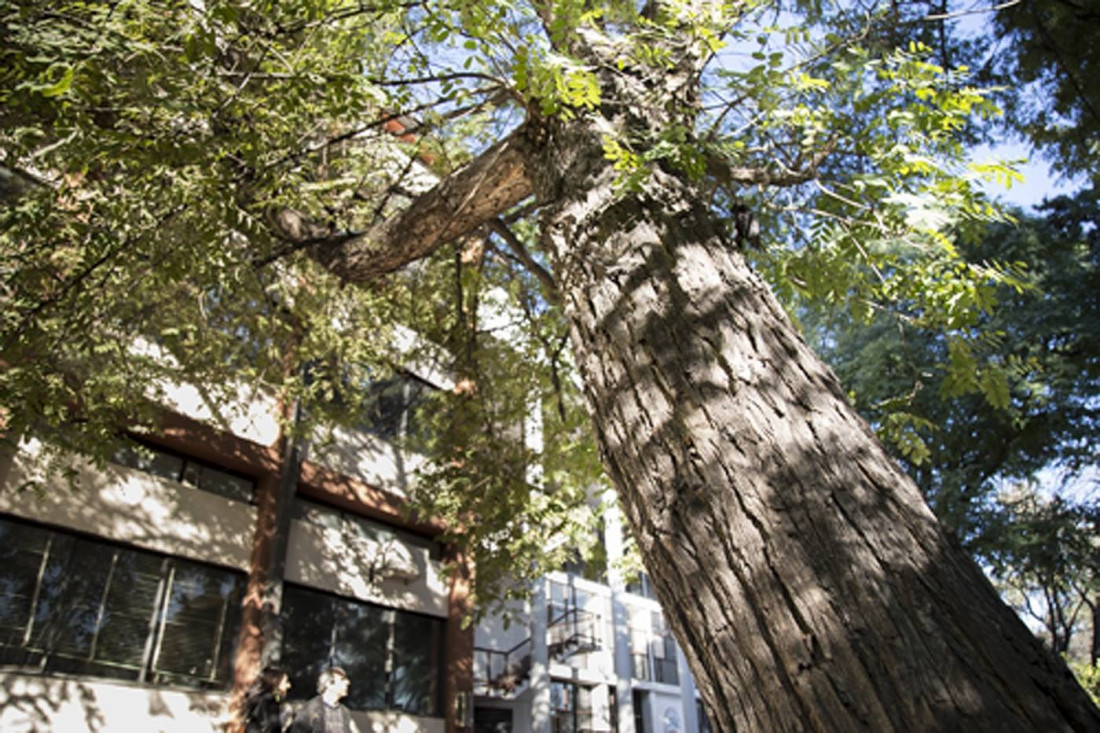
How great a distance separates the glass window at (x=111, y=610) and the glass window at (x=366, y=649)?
1.25 metres

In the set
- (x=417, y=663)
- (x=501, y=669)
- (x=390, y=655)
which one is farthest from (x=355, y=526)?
(x=501, y=669)

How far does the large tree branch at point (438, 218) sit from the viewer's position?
12.0 ft

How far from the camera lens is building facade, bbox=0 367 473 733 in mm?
9406

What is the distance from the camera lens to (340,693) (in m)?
7.11

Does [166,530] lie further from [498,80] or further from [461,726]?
[498,80]

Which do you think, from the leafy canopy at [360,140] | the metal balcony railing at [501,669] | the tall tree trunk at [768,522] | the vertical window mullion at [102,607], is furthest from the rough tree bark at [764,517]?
the metal balcony railing at [501,669]

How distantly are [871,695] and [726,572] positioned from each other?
0.43 meters

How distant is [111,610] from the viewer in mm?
10094

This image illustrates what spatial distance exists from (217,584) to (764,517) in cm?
1186

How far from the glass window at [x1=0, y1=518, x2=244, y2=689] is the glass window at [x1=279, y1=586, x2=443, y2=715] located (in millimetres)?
1252

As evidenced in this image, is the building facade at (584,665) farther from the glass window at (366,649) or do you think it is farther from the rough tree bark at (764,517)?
→ the rough tree bark at (764,517)

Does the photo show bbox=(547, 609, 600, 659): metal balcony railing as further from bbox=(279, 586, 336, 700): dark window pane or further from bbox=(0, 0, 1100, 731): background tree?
bbox=(0, 0, 1100, 731): background tree

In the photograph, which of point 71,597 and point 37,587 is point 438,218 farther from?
point 71,597

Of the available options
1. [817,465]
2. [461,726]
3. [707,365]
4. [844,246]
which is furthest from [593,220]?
[461,726]
